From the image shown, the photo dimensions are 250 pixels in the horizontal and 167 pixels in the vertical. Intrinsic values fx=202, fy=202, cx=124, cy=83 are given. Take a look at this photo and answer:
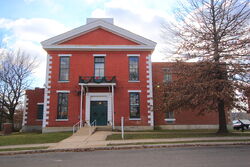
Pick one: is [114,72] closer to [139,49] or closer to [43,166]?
[139,49]

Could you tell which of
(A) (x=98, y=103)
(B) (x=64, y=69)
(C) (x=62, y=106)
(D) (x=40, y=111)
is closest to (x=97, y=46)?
(B) (x=64, y=69)

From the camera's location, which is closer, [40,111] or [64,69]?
[64,69]

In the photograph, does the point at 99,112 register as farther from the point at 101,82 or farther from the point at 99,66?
the point at 99,66

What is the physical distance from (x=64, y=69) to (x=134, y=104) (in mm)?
8135

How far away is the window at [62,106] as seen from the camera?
20.1m

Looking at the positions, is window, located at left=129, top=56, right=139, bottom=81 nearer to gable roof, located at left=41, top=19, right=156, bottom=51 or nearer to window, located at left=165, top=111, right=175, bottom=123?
gable roof, located at left=41, top=19, right=156, bottom=51

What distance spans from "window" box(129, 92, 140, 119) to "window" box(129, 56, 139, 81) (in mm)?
1705

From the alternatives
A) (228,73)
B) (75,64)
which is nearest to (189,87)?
(228,73)

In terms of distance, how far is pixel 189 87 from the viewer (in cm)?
1416

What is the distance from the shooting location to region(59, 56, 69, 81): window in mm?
20906

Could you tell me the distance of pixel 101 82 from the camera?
1973 centimetres

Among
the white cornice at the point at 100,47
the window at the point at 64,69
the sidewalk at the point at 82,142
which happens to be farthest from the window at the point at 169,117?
the window at the point at 64,69

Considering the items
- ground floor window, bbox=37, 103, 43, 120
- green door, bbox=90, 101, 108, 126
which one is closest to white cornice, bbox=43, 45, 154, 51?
green door, bbox=90, 101, 108, 126

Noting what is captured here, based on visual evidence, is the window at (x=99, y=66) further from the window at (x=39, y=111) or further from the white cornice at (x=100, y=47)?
the window at (x=39, y=111)
